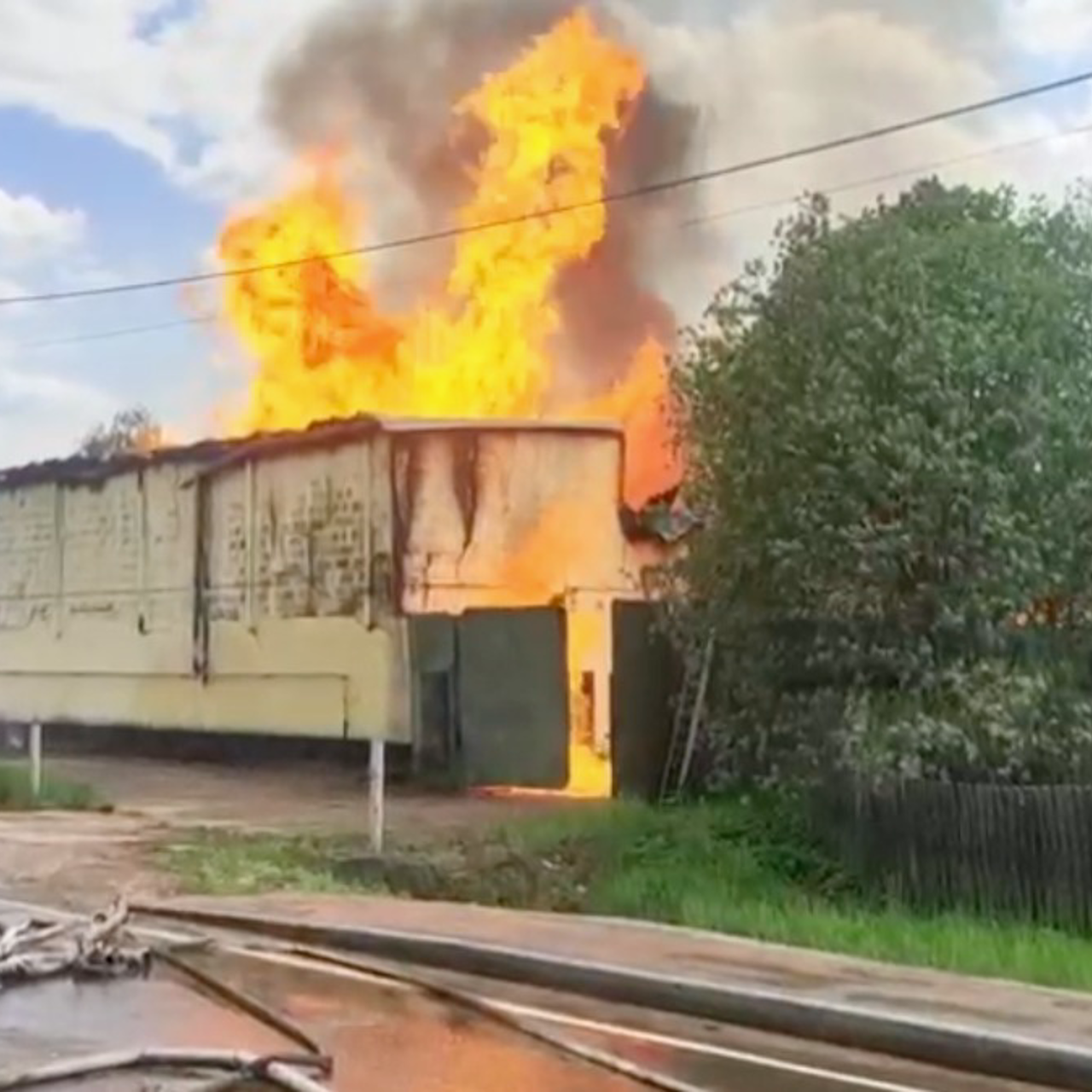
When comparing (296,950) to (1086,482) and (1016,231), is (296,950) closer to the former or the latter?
(1086,482)

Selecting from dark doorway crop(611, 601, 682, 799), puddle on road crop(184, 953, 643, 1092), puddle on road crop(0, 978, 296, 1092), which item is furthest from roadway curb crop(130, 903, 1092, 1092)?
dark doorway crop(611, 601, 682, 799)

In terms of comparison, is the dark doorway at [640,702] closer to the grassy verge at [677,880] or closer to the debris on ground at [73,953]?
the grassy verge at [677,880]

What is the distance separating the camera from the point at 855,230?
14281 millimetres

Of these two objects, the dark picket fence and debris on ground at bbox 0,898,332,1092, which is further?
the dark picket fence

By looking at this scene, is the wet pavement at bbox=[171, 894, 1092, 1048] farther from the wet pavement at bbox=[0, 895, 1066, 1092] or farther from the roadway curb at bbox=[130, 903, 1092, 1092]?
the wet pavement at bbox=[0, 895, 1066, 1092]

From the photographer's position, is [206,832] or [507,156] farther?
[507,156]

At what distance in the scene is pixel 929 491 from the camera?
13102 mm

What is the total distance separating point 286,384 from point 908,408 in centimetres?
1842

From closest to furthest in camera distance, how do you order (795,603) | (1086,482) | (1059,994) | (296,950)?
(1059,994) < (296,950) < (1086,482) < (795,603)

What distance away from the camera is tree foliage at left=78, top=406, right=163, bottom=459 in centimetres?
3831

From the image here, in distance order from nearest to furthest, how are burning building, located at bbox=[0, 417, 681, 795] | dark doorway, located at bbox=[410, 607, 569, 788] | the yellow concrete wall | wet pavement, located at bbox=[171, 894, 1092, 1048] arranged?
1. wet pavement, located at bbox=[171, 894, 1092, 1048]
2. dark doorway, located at bbox=[410, 607, 569, 788]
3. burning building, located at bbox=[0, 417, 681, 795]
4. the yellow concrete wall

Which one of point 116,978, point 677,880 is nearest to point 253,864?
point 677,880

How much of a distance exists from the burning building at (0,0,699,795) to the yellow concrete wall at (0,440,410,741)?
0.14ft

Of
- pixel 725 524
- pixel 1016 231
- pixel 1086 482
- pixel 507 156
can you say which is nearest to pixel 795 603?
pixel 725 524
